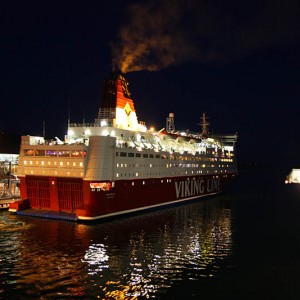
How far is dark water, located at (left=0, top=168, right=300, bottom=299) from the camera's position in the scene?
57.5ft

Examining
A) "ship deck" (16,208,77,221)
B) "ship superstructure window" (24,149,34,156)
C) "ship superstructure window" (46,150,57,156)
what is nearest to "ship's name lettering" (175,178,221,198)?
"ship deck" (16,208,77,221)

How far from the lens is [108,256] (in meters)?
22.7

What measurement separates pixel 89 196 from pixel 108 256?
11.0m

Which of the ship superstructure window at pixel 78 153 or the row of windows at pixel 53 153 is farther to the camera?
the row of windows at pixel 53 153

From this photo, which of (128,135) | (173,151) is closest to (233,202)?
(173,151)

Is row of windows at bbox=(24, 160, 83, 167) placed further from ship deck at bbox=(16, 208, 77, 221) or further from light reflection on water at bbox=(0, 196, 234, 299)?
light reflection on water at bbox=(0, 196, 234, 299)

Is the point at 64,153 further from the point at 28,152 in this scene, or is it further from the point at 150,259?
the point at 150,259

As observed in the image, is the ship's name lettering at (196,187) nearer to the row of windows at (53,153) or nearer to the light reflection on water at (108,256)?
the light reflection on water at (108,256)

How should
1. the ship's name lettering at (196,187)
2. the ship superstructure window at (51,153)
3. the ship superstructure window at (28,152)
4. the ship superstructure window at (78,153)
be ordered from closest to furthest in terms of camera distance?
1. the ship superstructure window at (78,153)
2. the ship superstructure window at (51,153)
3. the ship superstructure window at (28,152)
4. the ship's name lettering at (196,187)

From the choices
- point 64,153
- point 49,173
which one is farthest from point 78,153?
point 49,173

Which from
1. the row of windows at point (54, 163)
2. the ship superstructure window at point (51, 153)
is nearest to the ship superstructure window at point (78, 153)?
the row of windows at point (54, 163)

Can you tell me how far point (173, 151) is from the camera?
47.0m

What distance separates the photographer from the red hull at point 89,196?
33.0 metres

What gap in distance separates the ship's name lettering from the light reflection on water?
40.0 feet
